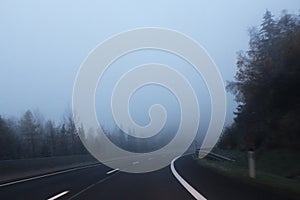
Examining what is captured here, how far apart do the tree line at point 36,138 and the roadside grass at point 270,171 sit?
2527 cm

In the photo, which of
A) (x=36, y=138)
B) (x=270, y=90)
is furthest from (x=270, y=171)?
(x=36, y=138)

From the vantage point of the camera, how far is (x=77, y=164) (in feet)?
140

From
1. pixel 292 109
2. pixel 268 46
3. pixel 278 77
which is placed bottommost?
pixel 292 109

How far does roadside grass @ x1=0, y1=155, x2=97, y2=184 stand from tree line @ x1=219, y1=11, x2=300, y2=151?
1825 cm

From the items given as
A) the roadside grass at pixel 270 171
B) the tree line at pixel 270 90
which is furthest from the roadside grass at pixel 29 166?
the tree line at pixel 270 90

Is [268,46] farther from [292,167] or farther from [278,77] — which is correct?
[292,167]

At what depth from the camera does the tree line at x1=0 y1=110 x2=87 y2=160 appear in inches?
2442

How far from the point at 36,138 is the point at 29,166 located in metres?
51.9

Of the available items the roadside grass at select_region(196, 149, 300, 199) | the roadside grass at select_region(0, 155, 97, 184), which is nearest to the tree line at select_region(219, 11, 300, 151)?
the roadside grass at select_region(196, 149, 300, 199)

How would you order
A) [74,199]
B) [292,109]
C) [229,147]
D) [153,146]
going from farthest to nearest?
[153,146] → [229,147] → [292,109] → [74,199]

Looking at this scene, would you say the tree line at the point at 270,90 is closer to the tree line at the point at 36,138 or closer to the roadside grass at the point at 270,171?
the roadside grass at the point at 270,171

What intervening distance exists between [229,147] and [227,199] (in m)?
61.0

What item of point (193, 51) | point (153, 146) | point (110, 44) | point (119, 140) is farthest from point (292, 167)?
point (153, 146)

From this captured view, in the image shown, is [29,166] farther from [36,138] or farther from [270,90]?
[36,138]
